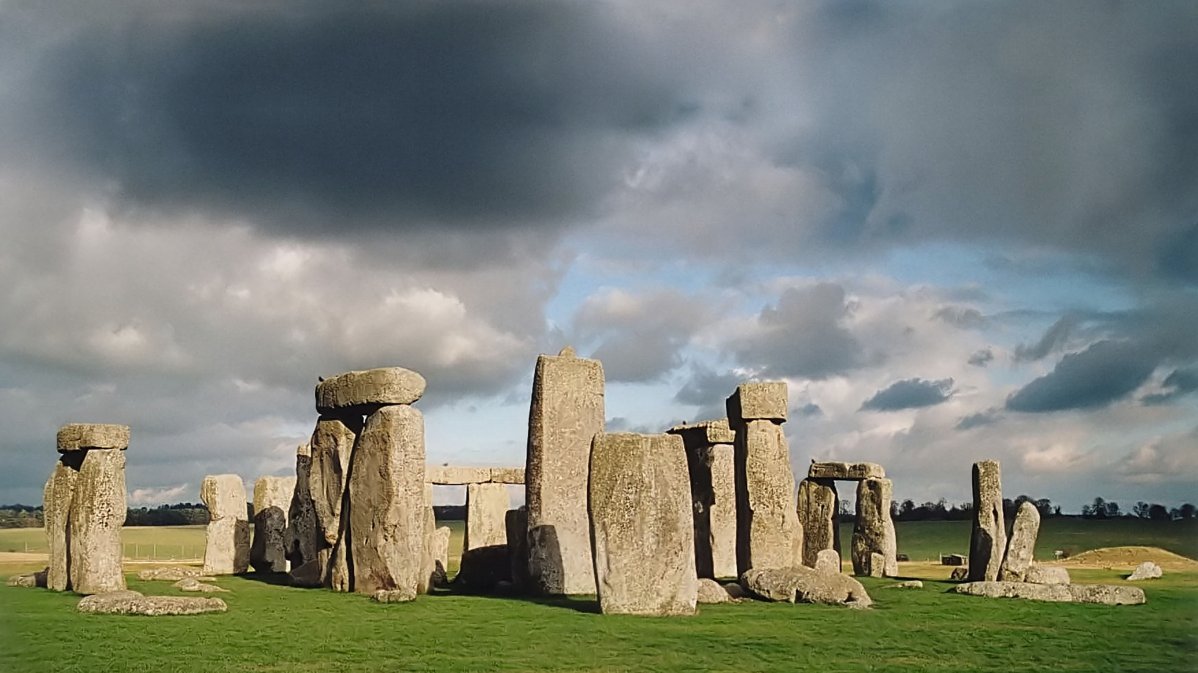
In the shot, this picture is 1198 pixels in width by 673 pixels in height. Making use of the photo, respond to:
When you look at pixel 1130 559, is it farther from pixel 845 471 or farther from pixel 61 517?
pixel 61 517

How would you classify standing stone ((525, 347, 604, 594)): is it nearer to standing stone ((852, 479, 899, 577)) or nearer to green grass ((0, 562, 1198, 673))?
green grass ((0, 562, 1198, 673))

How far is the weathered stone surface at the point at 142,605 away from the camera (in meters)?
13.0

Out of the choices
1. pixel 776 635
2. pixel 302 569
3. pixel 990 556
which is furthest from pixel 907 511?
pixel 776 635

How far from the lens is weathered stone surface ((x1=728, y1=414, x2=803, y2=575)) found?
717 inches

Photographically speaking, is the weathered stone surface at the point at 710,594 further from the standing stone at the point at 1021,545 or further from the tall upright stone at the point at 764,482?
the standing stone at the point at 1021,545

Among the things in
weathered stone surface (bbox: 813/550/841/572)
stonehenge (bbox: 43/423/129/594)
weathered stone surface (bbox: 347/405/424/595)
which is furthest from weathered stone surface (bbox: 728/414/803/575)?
stonehenge (bbox: 43/423/129/594)

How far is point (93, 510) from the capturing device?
15.6 metres

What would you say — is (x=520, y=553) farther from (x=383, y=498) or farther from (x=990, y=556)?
(x=990, y=556)

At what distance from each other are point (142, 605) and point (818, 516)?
14.0m

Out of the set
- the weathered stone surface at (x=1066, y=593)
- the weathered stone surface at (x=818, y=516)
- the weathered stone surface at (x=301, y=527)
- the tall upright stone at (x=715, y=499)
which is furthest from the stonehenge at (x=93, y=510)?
the weathered stone surface at (x=818, y=516)

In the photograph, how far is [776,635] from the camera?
36.7 ft

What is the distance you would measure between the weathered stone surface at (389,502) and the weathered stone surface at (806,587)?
4763 mm

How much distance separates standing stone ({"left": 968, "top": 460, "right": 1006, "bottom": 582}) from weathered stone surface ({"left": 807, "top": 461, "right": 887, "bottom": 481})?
3184mm

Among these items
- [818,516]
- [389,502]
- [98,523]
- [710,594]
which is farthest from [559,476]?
[818,516]
